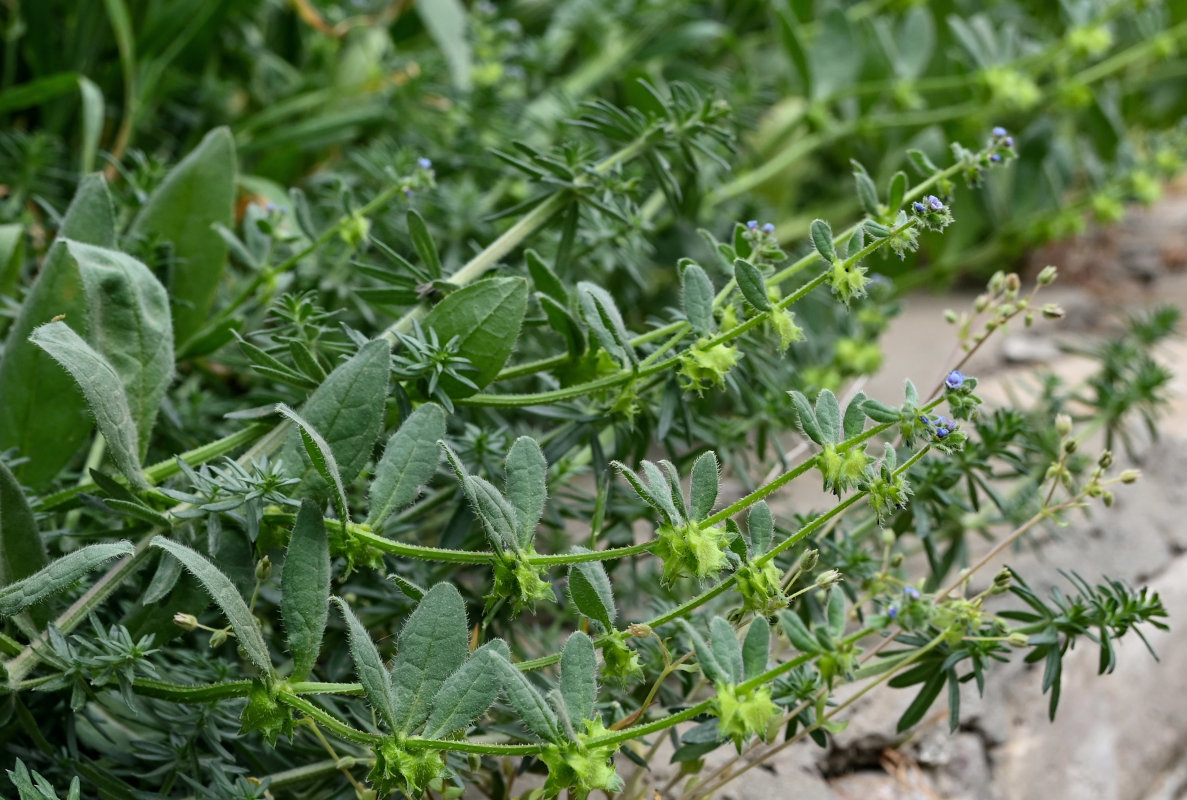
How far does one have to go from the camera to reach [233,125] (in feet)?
5.41

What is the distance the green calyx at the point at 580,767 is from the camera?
2.23 ft

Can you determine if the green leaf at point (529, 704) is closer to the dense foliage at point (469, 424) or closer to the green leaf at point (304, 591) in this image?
the dense foliage at point (469, 424)

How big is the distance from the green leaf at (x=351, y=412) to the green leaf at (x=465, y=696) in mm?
186

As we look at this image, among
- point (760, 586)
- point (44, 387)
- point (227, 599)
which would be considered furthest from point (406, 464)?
point (44, 387)

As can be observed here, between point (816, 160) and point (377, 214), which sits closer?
point (377, 214)

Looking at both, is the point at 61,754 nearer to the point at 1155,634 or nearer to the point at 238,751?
the point at 238,751

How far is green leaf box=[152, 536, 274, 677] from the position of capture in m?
0.69

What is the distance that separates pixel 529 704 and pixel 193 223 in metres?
0.68

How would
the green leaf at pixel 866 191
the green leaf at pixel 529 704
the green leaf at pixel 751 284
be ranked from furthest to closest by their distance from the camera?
1. the green leaf at pixel 866 191
2. the green leaf at pixel 751 284
3. the green leaf at pixel 529 704

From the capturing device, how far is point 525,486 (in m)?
0.79

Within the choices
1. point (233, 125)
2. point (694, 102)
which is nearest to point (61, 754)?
point (694, 102)

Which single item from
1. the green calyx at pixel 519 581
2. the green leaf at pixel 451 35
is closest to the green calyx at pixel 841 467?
the green calyx at pixel 519 581

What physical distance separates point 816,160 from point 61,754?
62.8 inches

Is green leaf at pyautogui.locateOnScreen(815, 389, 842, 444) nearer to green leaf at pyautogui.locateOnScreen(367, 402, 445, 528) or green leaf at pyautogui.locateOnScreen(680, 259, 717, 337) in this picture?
green leaf at pyautogui.locateOnScreen(680, 259, 717, 337)
